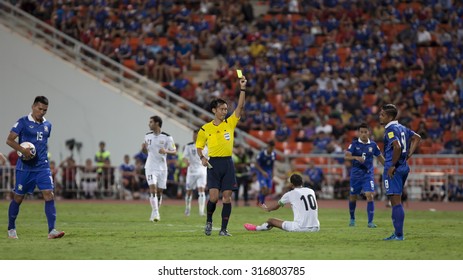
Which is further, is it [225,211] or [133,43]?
[133,43]

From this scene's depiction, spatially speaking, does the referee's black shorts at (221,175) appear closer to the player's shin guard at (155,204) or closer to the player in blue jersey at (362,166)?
the player in blue jersey at (362,166)

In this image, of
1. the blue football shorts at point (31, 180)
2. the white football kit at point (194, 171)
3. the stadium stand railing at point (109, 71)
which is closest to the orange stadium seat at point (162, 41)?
the stadium stand railing at point (109, 71)

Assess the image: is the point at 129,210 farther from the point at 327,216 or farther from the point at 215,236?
the point at 215,236

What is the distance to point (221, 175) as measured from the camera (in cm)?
1823

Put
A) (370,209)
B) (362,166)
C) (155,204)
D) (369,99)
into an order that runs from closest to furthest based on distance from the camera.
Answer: (370,209) < (362,166) < (155,204) < (369,99)

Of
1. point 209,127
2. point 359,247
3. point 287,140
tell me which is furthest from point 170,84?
point 359,247

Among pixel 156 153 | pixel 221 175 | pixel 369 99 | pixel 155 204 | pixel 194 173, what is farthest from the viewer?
pixel 369 99

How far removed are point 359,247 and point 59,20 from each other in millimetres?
28144

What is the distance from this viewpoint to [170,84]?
133 feet

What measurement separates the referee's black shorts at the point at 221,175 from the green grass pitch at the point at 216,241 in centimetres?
94

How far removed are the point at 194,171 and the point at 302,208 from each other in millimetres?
9310

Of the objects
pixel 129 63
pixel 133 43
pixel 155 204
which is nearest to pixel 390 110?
pixel 155 204

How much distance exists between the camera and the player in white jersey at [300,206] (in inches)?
712

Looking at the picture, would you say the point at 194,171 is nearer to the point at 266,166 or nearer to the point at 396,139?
the point at 266,166
